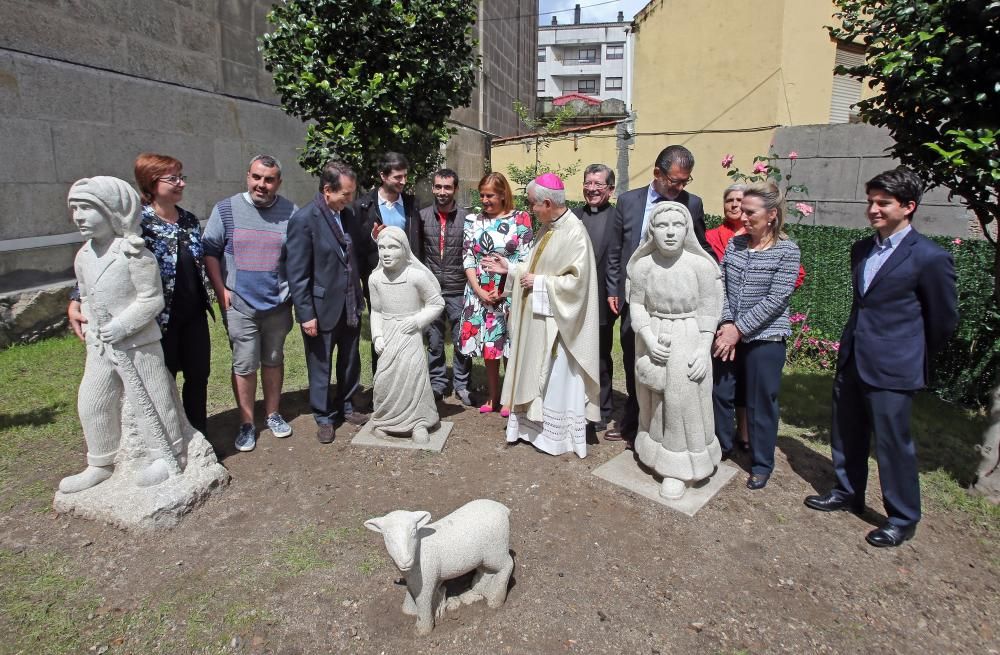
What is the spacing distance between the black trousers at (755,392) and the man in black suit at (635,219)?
700 mm

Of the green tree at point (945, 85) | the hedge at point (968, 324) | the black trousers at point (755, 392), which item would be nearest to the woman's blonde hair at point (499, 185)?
the black trousers at point (755, 392)

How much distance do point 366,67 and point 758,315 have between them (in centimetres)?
450

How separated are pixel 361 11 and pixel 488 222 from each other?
107 inches

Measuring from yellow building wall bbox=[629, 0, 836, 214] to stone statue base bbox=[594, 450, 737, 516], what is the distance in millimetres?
8172

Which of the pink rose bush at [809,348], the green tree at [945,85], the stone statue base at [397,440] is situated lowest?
the stone statue base at [397,440]

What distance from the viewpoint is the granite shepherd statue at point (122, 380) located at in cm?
325

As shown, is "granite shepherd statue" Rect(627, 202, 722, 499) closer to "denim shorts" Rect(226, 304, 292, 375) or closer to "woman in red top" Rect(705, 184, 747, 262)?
"woman in red top" Rect(705, 184, 747, 262)

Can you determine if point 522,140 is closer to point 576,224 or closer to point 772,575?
point 576,224

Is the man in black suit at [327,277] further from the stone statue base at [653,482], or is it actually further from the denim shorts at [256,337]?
the stone statue base at [653,482]

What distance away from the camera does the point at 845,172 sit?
9.08 m

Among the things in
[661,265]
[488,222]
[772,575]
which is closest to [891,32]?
[661,265]

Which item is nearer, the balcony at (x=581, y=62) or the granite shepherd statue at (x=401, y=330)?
the granite shepherd statue at (x=401, y=330)

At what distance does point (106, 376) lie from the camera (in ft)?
11.3

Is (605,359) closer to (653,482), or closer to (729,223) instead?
(653,482)
